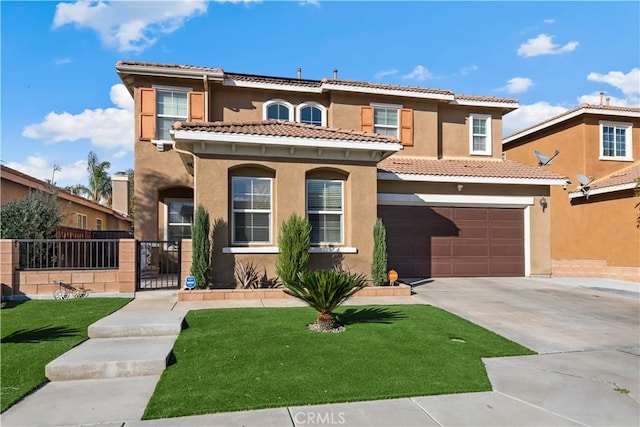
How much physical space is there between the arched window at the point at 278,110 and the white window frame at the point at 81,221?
14501mm

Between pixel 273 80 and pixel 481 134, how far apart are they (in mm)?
8949

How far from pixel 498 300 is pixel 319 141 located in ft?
20.6

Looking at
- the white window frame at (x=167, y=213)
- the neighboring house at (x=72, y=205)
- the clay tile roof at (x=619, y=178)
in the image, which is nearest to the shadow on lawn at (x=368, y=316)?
the white window frame at (x=167, y=213)

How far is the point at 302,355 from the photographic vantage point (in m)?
5.71

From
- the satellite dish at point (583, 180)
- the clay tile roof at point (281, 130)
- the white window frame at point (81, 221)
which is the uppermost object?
the clay tile roof at point (281, 130)

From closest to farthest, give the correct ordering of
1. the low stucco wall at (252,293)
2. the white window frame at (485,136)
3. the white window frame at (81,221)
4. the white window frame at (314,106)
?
the low stucco wall at (252,293), the white window frame at (314,106), the white window frame at (485,136), the white window frame at (81,221)

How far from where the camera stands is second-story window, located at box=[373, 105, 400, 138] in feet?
52.1

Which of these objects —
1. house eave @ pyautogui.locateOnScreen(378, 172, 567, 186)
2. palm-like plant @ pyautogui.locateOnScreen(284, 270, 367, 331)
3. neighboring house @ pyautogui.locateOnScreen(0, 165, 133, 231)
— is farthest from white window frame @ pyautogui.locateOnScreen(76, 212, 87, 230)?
palm-like plant @ pyautogui.locateOnScreen(284, 270, 367, 331)

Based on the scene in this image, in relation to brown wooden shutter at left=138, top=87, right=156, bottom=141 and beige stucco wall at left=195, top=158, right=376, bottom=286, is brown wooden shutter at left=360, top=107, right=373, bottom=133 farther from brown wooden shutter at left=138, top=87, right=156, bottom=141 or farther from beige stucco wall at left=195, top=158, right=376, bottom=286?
brown wooden shutter at left=138, top=87, right=156, bottom=141

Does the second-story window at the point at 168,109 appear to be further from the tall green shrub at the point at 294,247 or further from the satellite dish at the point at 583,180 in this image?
the satellite dish at the point at 583,180

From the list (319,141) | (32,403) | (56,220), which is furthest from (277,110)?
(32,403)

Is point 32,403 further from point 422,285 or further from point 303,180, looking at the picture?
point 422,285

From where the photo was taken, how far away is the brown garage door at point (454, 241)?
551 inches

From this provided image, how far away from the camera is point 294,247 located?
1051cm
